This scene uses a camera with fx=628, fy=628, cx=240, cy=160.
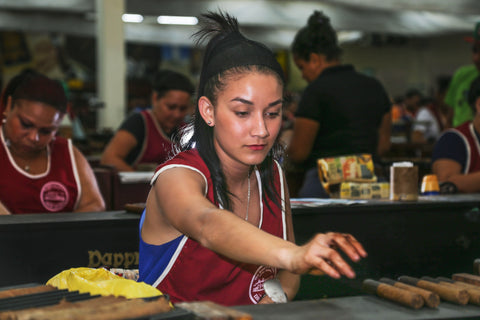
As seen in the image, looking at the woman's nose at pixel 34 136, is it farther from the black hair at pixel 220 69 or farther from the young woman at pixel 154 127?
the young woman at pixel 154 127

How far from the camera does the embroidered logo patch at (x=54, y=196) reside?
9.19 ft

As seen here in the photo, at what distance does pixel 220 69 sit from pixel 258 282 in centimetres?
59

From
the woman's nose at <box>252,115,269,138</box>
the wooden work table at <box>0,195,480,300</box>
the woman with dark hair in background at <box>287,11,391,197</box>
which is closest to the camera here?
the woman's nose at <box>252,115,269,138</box>

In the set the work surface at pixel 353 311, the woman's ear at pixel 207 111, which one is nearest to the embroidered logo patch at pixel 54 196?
the woman's ear at pixel 207 111

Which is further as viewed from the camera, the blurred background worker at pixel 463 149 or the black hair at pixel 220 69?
the blurred background worker at pixel 463 149

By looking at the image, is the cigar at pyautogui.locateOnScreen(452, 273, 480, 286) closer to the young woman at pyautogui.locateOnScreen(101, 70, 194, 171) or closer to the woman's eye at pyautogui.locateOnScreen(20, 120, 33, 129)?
the woman's eye at pyautogui.locateOnScreen(20, 120, 33, 129)

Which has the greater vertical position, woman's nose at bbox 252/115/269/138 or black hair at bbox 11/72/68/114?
black hair at bbox 11/72/68/114

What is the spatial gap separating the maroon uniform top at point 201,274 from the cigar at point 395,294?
1.25ft

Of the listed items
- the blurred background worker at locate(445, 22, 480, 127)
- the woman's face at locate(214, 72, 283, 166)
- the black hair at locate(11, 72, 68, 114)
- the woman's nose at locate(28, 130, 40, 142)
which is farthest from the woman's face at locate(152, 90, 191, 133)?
the woman's face at locate(214, 72, 283, 166)

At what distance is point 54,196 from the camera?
2826mm

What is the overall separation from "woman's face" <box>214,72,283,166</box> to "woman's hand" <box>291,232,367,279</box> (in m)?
0.38

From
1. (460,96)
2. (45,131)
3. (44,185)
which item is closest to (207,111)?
(45,131)

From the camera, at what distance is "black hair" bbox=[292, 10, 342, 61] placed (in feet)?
11.5

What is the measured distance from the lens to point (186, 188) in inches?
57.0
